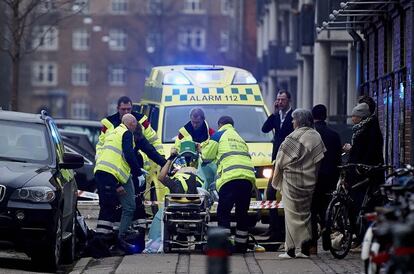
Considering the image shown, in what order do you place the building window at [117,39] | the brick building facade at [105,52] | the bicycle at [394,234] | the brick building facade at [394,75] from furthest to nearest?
the building window at [117,39] < the brick building facade at [105,52] < the brick building facade at [394,75] < the bicycle at [394,234]

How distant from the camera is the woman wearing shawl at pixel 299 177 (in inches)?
644

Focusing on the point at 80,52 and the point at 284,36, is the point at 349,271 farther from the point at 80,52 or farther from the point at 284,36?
the point at 80,52

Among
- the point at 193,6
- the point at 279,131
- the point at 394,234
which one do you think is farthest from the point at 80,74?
the point at 394,234

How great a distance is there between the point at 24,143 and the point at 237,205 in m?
2.72

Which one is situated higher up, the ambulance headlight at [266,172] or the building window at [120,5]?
the building window at [120,5]

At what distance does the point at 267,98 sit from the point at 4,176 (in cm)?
4828

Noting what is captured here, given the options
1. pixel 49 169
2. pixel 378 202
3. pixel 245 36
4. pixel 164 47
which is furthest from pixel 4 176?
pixel 164 47

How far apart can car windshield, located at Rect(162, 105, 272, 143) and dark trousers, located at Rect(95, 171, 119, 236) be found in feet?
16.0

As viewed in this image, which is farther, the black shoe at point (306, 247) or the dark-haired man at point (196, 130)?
the dark-haired man at point (196, 130)

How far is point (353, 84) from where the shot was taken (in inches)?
1277

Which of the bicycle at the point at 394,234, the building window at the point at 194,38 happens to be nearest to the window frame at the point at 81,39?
the building window at the point at 194,38

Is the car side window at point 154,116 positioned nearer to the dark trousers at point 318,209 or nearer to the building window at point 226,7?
the dark trousers at point 318,209

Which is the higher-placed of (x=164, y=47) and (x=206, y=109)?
(x=164, y=47)

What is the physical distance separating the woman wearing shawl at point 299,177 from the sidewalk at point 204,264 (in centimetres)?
30
